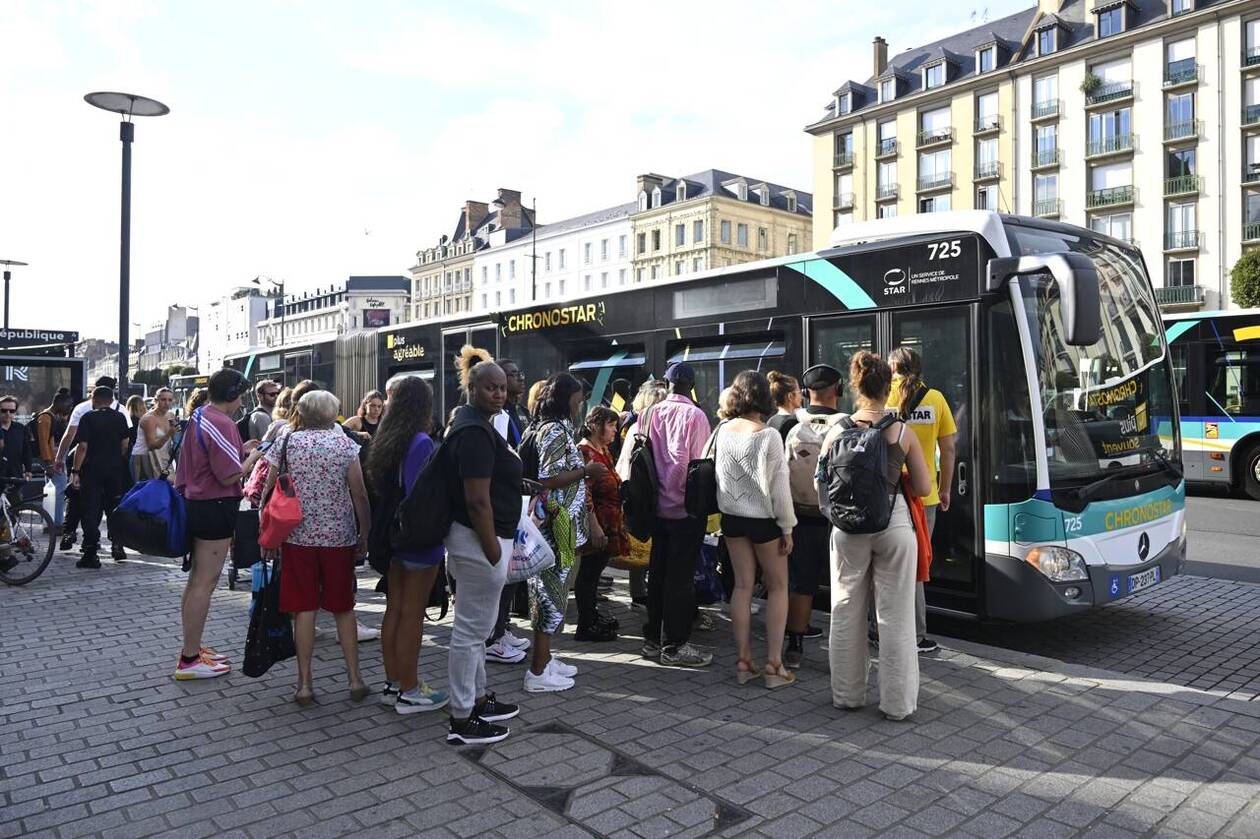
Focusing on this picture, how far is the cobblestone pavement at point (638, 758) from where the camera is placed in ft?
12.1

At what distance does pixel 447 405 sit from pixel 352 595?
7.04m

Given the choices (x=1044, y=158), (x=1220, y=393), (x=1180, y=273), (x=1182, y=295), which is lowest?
(x=1220, y=393)

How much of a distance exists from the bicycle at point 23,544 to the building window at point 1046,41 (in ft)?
182

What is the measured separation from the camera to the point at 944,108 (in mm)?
55875

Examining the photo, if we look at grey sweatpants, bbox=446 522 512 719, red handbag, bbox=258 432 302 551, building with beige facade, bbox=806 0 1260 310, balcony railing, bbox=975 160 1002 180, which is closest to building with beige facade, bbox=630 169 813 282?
building with beige facade, bbox=806 0 1260 310

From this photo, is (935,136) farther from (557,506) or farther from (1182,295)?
(557,506)

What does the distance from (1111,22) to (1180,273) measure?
14202 mm

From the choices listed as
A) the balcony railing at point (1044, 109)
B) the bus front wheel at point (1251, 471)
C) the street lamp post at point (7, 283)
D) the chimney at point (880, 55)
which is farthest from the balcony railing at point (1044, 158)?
the street lamp post at point (7, 283)

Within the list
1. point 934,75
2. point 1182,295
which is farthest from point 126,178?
point 934,75

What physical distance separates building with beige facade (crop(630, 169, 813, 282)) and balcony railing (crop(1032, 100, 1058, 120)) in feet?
83.4

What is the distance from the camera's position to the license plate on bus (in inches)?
245

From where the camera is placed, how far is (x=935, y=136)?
56.1m

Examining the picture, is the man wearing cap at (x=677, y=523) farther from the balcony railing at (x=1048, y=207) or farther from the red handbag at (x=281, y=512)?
the balcony railing at (x=1048, y=207)

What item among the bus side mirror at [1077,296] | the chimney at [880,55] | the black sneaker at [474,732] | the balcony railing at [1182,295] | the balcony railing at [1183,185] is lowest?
the black sneaker at [474,732]
